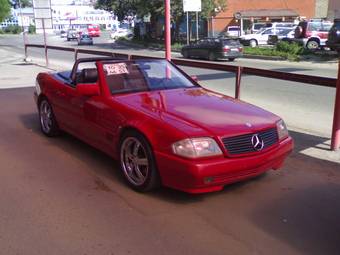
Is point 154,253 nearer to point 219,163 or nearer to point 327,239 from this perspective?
point 219,163

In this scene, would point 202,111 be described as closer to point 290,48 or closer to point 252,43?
point 290,48

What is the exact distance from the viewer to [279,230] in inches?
158

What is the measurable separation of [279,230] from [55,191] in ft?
7.75

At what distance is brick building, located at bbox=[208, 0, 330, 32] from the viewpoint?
187 ft

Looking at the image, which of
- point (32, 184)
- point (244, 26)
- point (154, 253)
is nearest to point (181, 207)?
point (154, 253)

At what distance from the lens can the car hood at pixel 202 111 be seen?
14.9 ft

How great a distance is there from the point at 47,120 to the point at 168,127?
3.38m

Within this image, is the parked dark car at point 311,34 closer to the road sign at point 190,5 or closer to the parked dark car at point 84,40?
the road sign at point 190,5

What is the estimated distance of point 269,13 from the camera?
5828 cm

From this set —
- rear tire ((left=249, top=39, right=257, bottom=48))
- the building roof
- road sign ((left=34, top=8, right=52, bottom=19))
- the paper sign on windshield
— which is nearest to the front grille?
the paper sign on windshield

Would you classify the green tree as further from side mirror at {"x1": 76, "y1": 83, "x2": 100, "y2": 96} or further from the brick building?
side mirror at {"x1": 76, "y1": 83, "x2": 100, "y2": 96}

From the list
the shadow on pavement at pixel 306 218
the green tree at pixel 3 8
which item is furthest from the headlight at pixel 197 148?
the green tree at pixel 3 8

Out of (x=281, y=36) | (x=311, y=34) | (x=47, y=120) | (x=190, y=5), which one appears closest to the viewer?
(x=47, y=120)

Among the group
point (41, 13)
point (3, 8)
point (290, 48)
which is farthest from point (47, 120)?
point (3, 8)
